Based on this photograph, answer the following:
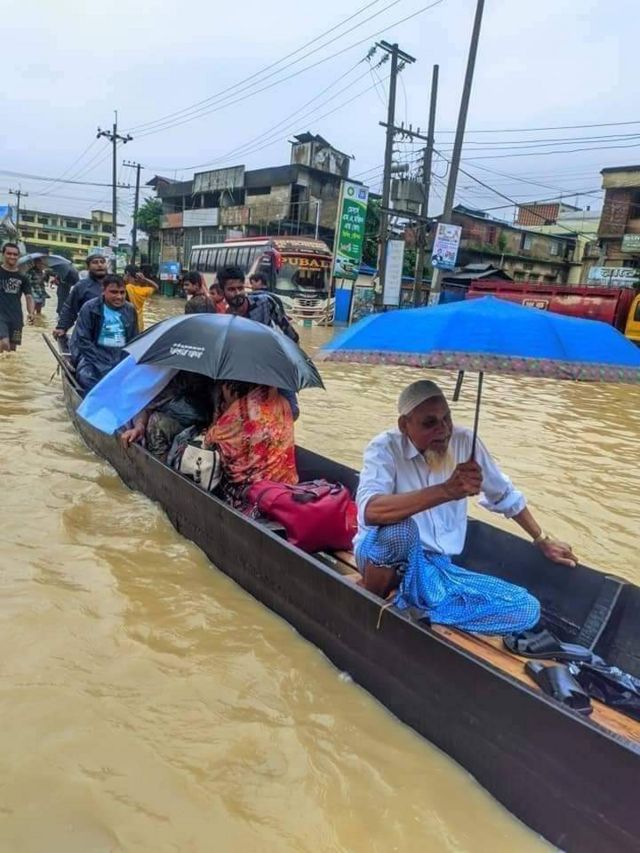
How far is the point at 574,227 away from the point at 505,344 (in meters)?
43.6

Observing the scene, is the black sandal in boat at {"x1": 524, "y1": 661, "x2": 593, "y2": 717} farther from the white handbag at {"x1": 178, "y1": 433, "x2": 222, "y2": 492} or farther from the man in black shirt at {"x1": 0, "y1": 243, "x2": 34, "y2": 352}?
the man in black shirt at {"x1": 0, "y1": 243, "x2": 34, "y2": 352}

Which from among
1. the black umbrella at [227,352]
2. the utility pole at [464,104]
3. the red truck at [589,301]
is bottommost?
the black umbrella at [227,352]

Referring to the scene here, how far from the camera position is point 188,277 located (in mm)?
6582

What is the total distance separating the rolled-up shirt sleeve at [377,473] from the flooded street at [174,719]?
0.94 metres

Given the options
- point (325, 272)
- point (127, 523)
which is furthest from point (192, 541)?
point (325, 272)

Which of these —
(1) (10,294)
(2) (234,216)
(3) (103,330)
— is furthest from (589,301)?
(2) (234,216)

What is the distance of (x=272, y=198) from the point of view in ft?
127

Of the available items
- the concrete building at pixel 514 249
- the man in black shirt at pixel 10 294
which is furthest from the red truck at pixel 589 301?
the concrete building at pixel 514 249

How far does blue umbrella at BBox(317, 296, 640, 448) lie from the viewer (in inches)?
81.9

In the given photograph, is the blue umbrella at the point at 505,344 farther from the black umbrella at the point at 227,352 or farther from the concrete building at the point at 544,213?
the concrete building at the point at 544,213

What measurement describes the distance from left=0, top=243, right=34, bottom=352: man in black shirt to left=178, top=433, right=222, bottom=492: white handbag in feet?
19.0

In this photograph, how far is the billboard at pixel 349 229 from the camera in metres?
22.5

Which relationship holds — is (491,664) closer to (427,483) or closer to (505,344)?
(427,483)

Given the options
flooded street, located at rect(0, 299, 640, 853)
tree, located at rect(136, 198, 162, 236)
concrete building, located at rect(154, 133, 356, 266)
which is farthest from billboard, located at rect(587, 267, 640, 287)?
tree, located at rect(136, 198, 162, 236)
